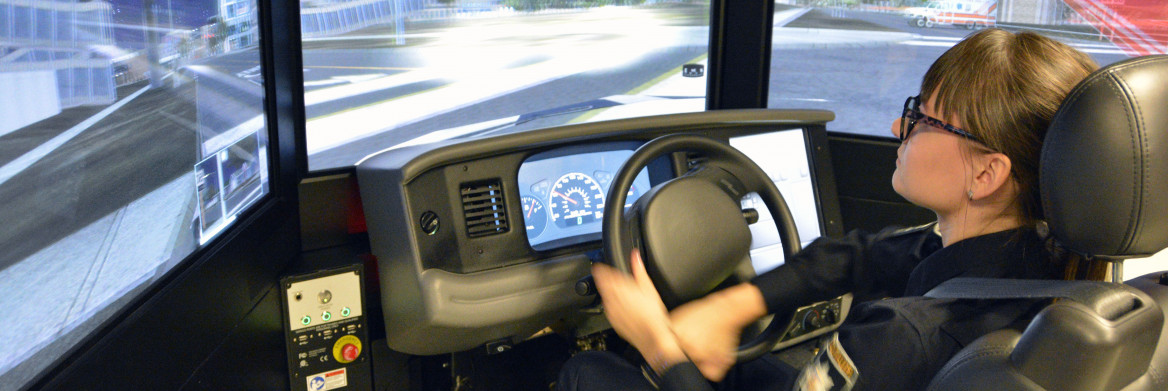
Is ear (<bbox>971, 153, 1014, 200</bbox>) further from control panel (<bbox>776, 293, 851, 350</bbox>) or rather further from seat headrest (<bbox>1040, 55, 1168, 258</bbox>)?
control panel (<bbox>776, 293, 851, 350</bbox>)

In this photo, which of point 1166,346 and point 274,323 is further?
point 274,323

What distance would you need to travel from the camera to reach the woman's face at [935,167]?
3.32ft

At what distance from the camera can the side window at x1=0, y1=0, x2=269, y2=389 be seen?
32.2 inches

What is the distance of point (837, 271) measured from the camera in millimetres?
1326

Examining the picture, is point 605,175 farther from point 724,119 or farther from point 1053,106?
point 1053,106

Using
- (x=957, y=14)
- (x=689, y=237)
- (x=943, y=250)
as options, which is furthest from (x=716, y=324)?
(x=957, y=14)

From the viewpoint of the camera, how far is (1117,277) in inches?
37.0

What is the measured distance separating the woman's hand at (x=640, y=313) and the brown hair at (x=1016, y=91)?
483 millimetres

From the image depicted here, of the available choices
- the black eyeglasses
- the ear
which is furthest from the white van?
the ear

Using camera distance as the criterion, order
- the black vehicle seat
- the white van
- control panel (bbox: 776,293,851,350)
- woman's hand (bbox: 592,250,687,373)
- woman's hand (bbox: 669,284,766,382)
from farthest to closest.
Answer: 1. the white van
2. control panel (bbox: 776,293,851,350)
3. woman's hand (bbox: 669,284,766,382)
4. woman's hand (bbox: 592,250,687,373)
5. the black vehicle seat

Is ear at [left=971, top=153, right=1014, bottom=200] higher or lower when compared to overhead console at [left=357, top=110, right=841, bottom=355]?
higher

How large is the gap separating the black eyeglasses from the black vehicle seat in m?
0.14

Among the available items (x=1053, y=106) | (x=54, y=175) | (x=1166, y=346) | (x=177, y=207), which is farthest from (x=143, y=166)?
(x=1166, y=346)

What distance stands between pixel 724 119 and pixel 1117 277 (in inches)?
44.8
